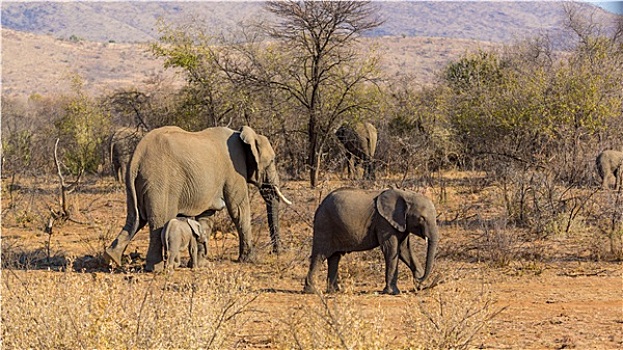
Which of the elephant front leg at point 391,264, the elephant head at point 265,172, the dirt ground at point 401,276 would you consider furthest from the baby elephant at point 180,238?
the elephant front leg at point 391,264

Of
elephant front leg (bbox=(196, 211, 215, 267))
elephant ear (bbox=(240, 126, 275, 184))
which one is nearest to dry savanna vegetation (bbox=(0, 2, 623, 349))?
elephant front leg (bbox=(196, 211, 215, 267))

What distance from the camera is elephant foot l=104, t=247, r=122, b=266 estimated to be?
1118 cm

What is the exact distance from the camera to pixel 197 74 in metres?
20.9

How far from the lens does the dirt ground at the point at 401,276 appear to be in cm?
808

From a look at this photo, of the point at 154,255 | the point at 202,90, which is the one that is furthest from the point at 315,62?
the point at 154,255

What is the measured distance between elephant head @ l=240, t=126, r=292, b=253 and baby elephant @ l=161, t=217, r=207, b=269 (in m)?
1.31

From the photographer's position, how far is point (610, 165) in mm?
17094

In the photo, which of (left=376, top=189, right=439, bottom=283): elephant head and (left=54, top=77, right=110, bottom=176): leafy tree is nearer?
(left=376, top=189, right=439, bottom=283): elephant head

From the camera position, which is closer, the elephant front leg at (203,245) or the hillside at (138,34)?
the elephant front leg at (203,245)

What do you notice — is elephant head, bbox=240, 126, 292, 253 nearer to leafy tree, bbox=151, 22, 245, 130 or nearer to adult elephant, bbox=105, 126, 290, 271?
adult elephant, bbox=105, 126, 290, 271

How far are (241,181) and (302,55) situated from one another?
8.21 meters

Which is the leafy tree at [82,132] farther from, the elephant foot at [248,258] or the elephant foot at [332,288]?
the elephant foot at [332,288]

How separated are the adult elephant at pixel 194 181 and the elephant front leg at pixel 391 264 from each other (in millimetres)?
2825

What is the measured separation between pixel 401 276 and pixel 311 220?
2.68 meters
